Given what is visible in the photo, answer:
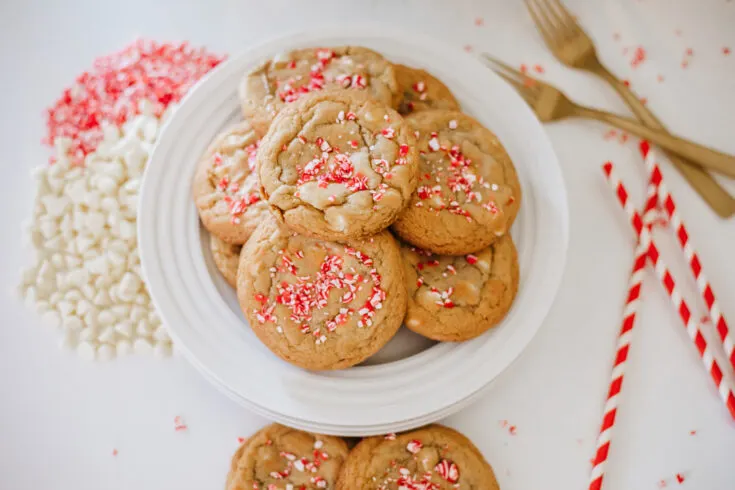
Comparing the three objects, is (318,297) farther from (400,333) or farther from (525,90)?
(525,90)

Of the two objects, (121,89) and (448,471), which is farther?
(121,89)

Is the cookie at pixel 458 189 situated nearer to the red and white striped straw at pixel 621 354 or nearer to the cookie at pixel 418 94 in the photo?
the cookie at pixel 418 94

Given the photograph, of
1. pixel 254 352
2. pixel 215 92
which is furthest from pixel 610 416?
pixel 215 92

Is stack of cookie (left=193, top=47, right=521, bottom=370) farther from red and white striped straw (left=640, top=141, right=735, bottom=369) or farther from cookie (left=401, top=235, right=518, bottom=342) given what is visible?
red and white striped straw (left=640, top=141, right=735, bottom=369)

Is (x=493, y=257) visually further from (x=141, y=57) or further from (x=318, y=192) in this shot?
(x=141, y=57)

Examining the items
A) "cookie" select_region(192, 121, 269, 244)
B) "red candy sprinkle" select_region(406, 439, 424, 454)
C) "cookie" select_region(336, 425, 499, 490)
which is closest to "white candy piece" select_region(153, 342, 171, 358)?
"cookie" select_region(192, 121, 269, 244)

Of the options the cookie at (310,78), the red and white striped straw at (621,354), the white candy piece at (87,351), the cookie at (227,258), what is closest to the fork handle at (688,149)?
the red and white striped straw at (621,354)

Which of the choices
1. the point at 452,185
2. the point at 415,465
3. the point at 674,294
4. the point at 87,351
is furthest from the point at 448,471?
the point at 87,351
